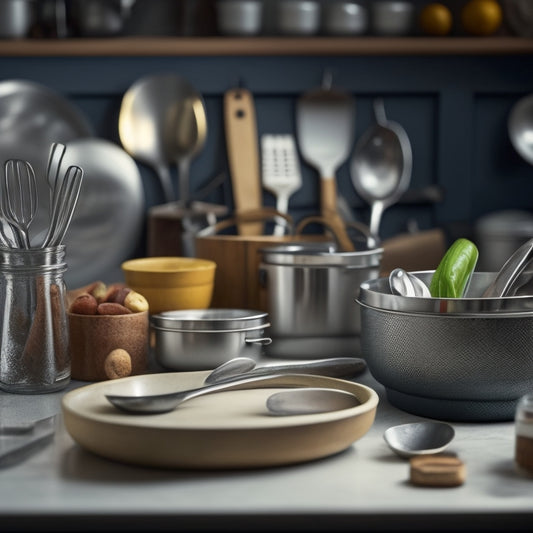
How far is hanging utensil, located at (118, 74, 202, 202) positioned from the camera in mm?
1952

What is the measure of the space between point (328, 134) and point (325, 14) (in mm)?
275

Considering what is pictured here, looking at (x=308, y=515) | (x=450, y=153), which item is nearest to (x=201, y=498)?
(x=308, y=515)

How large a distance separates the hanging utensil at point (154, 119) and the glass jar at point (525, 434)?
1.37m

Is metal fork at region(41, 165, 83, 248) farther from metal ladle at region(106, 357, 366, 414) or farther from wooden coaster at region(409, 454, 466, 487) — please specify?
wooden coaster at region(409, 454, 466, 487)

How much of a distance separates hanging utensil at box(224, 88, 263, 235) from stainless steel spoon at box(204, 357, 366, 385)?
1.07 m

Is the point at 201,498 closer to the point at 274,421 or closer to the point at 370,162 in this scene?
the point at 274,421

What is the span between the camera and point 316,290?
1037 millimetres

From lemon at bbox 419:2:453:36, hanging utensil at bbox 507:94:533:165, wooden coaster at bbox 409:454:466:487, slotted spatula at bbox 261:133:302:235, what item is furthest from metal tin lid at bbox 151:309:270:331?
hanging utensil at bbox 507:94:533:165

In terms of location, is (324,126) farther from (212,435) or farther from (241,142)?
(212,435)

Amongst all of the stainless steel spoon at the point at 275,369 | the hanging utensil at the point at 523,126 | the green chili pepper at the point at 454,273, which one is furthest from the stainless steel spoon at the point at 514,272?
the hanging utensil at the point at 523,126

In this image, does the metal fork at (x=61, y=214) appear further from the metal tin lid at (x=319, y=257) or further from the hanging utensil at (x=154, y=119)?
the hanging utensil at (x=154, y=119)

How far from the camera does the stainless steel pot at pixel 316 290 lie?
1035 mm

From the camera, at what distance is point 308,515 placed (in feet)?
1.91

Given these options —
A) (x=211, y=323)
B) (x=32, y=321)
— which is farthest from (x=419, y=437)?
(x=32, y=321)
